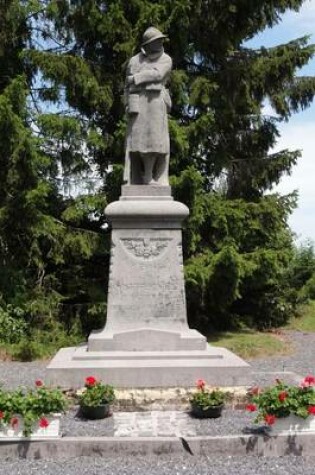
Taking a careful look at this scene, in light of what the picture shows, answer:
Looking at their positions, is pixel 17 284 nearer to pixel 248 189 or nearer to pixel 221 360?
pixel 248 189

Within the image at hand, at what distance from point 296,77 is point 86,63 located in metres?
4.67

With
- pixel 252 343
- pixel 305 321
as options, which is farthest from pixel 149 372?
pixel 305 321

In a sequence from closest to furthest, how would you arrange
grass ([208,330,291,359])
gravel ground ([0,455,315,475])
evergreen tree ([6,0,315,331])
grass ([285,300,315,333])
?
gravel ground ([0,455,315,475])
grass ([208,330,291,359])
evergreen tree ([6,0,315,331])
grass ([285,300,315,333])

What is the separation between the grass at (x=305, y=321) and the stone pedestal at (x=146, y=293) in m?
7.28

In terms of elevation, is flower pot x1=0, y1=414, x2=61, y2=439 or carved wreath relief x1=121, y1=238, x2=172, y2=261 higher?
carved wreath relief x1=121, y1=238, x2=172, y2=261

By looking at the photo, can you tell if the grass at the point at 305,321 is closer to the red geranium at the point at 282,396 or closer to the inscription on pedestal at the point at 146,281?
the inscription on pedestal at the point at 146,281

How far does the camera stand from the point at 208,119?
11656 millimetres

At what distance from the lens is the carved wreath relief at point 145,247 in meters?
7.02

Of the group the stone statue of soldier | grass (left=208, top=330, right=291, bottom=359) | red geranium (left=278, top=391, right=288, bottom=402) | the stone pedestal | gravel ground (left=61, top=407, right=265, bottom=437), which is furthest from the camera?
grass (left=208, top=330, right=291, bottom=359)

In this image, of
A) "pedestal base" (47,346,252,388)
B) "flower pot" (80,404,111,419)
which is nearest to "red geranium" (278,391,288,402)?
"pedestal base" (47,346,252,388)

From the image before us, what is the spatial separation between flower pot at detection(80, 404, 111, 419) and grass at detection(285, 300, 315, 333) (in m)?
8.91

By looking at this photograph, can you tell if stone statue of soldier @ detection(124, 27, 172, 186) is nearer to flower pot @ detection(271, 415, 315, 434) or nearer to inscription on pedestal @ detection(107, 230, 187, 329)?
inscription on pedestal @ detection(107, 230, 187, 329)

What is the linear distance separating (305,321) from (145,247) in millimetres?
8269

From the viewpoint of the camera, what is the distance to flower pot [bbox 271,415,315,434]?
183 inches
